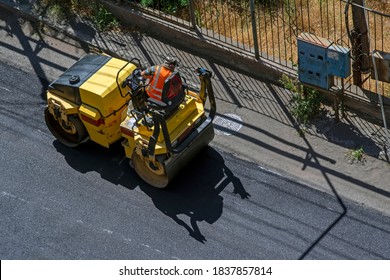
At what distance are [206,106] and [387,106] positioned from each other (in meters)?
2.71

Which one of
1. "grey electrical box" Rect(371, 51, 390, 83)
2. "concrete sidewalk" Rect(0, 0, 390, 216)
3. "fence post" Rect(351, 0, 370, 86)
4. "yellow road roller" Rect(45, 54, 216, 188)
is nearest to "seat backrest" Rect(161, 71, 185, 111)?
"yellow road roller" Rect(45, 54, 216, 188)

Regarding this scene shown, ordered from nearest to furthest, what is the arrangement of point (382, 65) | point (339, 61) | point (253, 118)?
point (339, 61), point (382, 65), point (253, 118)

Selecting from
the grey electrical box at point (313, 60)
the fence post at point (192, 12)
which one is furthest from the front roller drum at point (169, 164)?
the fence post at point (192, 12)

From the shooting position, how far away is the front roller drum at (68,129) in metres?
12.1

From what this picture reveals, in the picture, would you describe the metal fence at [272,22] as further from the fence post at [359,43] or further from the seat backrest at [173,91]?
the seat backrest at [173,91]

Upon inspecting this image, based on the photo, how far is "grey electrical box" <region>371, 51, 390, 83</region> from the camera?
466 inches

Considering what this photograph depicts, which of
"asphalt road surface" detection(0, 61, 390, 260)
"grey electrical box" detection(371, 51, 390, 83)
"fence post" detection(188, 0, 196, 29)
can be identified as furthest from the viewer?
"fence post" detection(188, 0, 196, 29)

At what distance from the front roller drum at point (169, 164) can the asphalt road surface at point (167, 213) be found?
0.48 ft

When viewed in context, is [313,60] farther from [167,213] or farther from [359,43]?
[167,213]

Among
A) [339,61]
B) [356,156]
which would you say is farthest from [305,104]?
[356,156]

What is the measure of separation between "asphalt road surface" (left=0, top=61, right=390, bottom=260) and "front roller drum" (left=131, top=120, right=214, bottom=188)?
0.48 feet

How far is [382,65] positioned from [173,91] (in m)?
3.01

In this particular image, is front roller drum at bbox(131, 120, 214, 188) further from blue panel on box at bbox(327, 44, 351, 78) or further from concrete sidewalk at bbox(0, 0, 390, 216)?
blue panel on box at bbox(327, 44, 351, 78)

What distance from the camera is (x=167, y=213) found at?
11.5 meters
